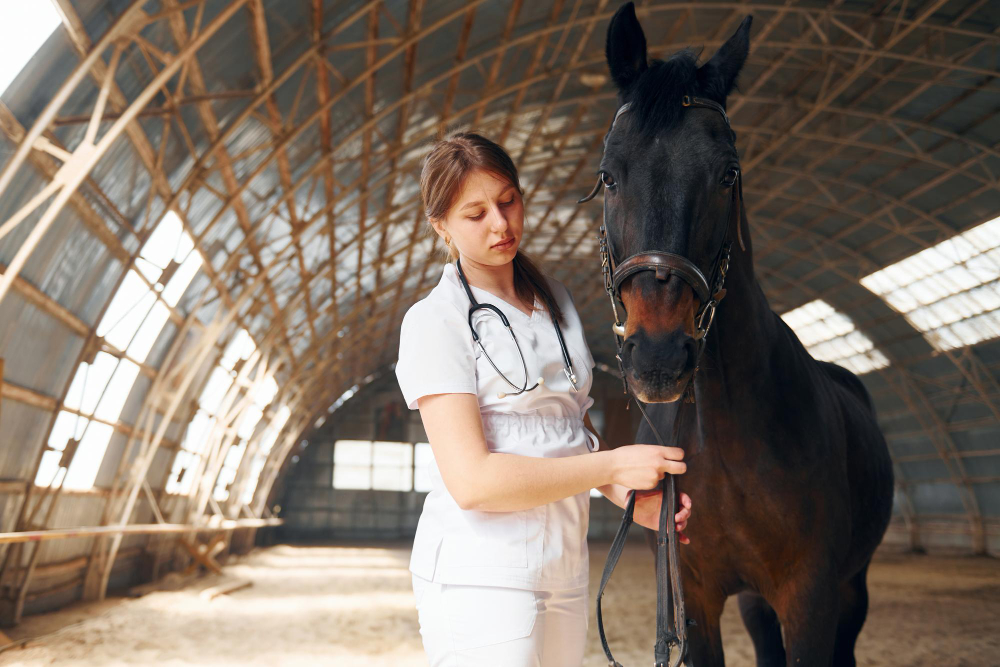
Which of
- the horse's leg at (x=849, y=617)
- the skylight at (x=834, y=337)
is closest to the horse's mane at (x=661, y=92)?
the horse's leg at (x=849, y=617)

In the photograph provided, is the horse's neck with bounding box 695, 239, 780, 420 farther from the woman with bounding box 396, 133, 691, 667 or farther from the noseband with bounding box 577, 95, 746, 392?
the woman with bounding box 396, 133, 691, 667

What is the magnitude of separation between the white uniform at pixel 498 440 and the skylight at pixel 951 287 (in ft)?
70.5

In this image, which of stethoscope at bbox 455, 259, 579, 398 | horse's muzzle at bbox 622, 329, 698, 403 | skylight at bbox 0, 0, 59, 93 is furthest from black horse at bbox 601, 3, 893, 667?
skylight at bbox 0, 0, 59, 93

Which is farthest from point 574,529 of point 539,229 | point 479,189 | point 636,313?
point 539,229

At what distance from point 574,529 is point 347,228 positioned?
18.3 m

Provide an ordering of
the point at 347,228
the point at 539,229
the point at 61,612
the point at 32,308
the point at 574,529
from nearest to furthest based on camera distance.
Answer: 1. the point at 574,529
2. the point at 32,308
3. the point at 61,612
4. the point at 347,228
5. the point at 539,229

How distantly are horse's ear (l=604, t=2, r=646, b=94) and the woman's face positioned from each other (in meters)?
0.98

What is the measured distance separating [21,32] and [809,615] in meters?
7.54

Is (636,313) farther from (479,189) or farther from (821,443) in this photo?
(821,443)

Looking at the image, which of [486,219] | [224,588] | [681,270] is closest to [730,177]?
[681,270]

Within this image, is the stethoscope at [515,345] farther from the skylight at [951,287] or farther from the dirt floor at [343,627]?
the skylight at [951,287]

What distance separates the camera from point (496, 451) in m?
1.67

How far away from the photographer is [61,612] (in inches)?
443

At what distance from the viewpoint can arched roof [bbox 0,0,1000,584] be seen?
907cm
